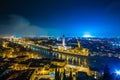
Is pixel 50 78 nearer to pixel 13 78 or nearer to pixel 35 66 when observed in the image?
pixel 13 78

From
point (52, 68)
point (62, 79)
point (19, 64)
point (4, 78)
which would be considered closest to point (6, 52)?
point (19, 64)

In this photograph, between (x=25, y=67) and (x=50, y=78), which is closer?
(x=50, y=78)

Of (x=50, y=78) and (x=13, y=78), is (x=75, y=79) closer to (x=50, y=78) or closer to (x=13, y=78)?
(x=50, y=78)

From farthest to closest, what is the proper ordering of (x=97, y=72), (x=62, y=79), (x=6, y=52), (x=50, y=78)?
(x=6, y=52) → (x=97, y=72) → (x=50, y=78) → (x=62, y=79)

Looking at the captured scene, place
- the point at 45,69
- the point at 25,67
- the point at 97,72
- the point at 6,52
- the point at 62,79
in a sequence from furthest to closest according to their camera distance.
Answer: the point at 6,52 → the point at 25,67 → the point at 45,69 → the point at 97,72 → the point at 62,79

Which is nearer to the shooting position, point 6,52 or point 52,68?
point 52,68

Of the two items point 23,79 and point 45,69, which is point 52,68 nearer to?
point 45,69

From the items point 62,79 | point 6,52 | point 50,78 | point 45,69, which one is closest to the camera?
point 62,79

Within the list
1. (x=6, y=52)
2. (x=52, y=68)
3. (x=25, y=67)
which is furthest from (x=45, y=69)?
(x=6, y=52)
